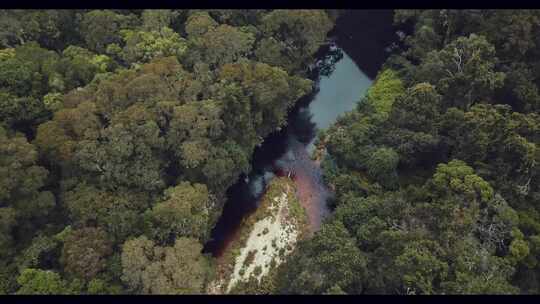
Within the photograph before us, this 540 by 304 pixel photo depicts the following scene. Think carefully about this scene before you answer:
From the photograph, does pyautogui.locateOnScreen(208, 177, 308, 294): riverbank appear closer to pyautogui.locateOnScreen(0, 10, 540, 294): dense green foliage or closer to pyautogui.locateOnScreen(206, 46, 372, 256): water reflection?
pyautogui.locateOnScreen(206, 46, 372, 256): water reflection

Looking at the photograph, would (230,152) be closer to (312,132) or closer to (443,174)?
(312,132)

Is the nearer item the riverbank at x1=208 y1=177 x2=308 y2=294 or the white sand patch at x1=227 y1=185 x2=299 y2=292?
the riverbank at x1=208 y1=177 x2=308 y2=294

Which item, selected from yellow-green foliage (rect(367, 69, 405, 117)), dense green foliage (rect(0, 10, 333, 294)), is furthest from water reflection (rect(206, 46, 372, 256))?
yellow-green foliage (rect(367, 69, 405, 117))

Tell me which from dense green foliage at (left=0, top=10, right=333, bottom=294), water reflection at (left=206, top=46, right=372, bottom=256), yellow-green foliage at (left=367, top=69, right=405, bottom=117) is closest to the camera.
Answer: dense green foliage at (left=0, top=10, right=333, bottom=294)

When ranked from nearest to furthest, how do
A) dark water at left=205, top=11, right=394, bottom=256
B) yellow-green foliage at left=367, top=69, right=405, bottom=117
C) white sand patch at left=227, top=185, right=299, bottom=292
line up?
white sand patch at left=227, top=185, right=299, bottom=292
dark water at left=205, top=11, right=394, bottom=256
yellow-green foliage at left=367, top=69, right=405, bottom=117

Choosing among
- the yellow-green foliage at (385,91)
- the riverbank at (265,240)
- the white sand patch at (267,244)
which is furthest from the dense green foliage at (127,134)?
the yellow-green foliage at (385,91)

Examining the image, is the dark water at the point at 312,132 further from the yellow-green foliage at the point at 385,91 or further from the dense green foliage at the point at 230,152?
the yellow-green foliage at the point at 385,91
